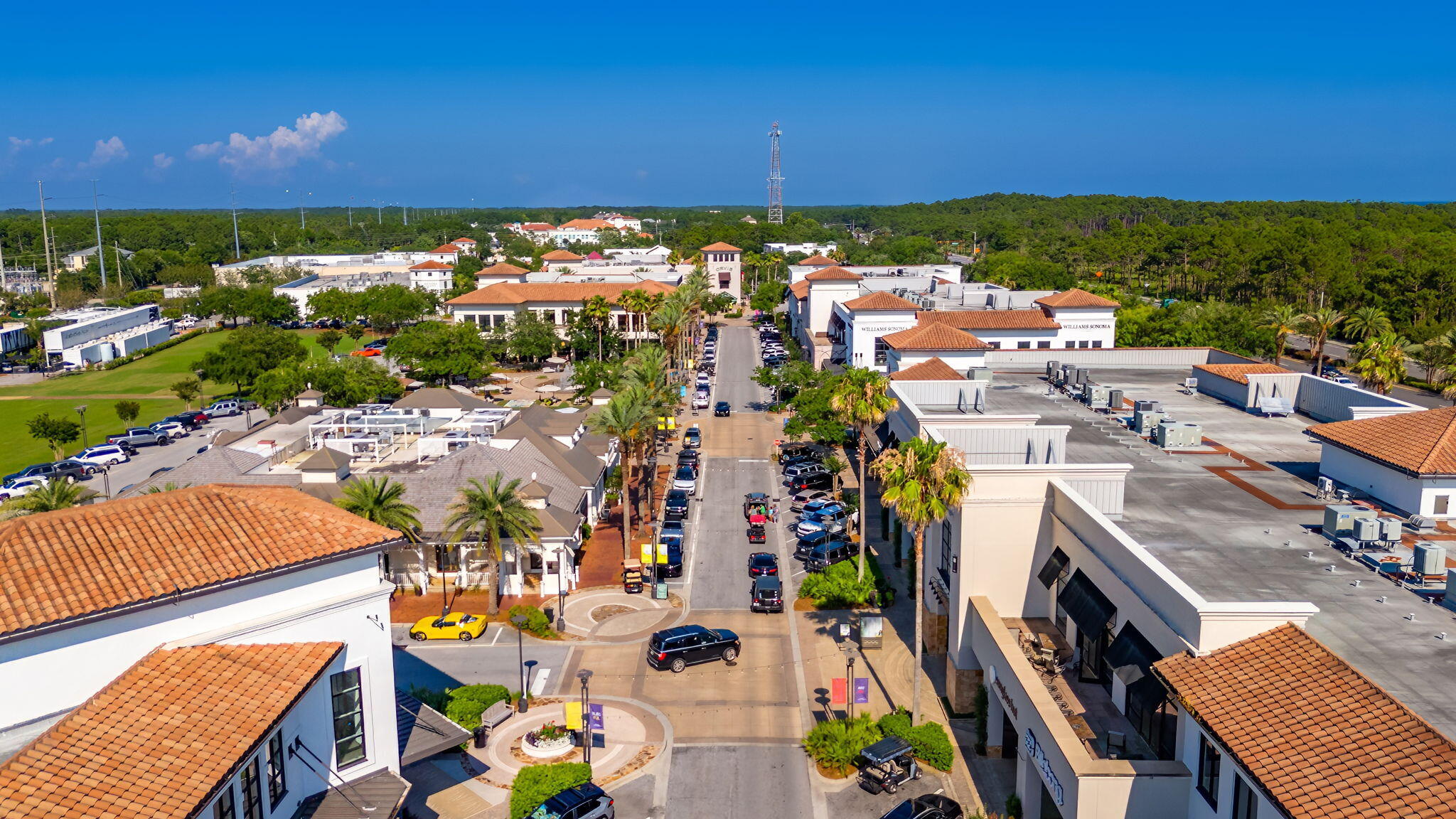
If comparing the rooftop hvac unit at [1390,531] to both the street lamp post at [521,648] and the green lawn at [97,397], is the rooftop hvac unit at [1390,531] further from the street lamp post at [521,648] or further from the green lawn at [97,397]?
the green lawn at [97,397]

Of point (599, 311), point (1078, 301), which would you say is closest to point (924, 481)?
point (1078, 301)

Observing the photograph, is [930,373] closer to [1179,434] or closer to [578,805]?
[1179,434]

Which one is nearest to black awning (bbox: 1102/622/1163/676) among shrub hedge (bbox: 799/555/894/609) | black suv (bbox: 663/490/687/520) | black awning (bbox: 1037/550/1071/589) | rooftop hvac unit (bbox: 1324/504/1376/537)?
black awning (bbox: 1037/550/1071/589)

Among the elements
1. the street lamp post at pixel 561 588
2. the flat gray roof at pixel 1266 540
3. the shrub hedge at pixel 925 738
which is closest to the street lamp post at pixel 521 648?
the street lamp post at pixel 561 588

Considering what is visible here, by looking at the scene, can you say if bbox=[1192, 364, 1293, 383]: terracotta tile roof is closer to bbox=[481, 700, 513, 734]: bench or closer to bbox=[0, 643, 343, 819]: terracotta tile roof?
bbox=[481, 700, 513, 734]: bench

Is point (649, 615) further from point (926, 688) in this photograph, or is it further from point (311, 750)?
point (311, 750)

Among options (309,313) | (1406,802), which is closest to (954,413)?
(1406,802)

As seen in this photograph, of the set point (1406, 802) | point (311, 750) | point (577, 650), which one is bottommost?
point (577, 650)
